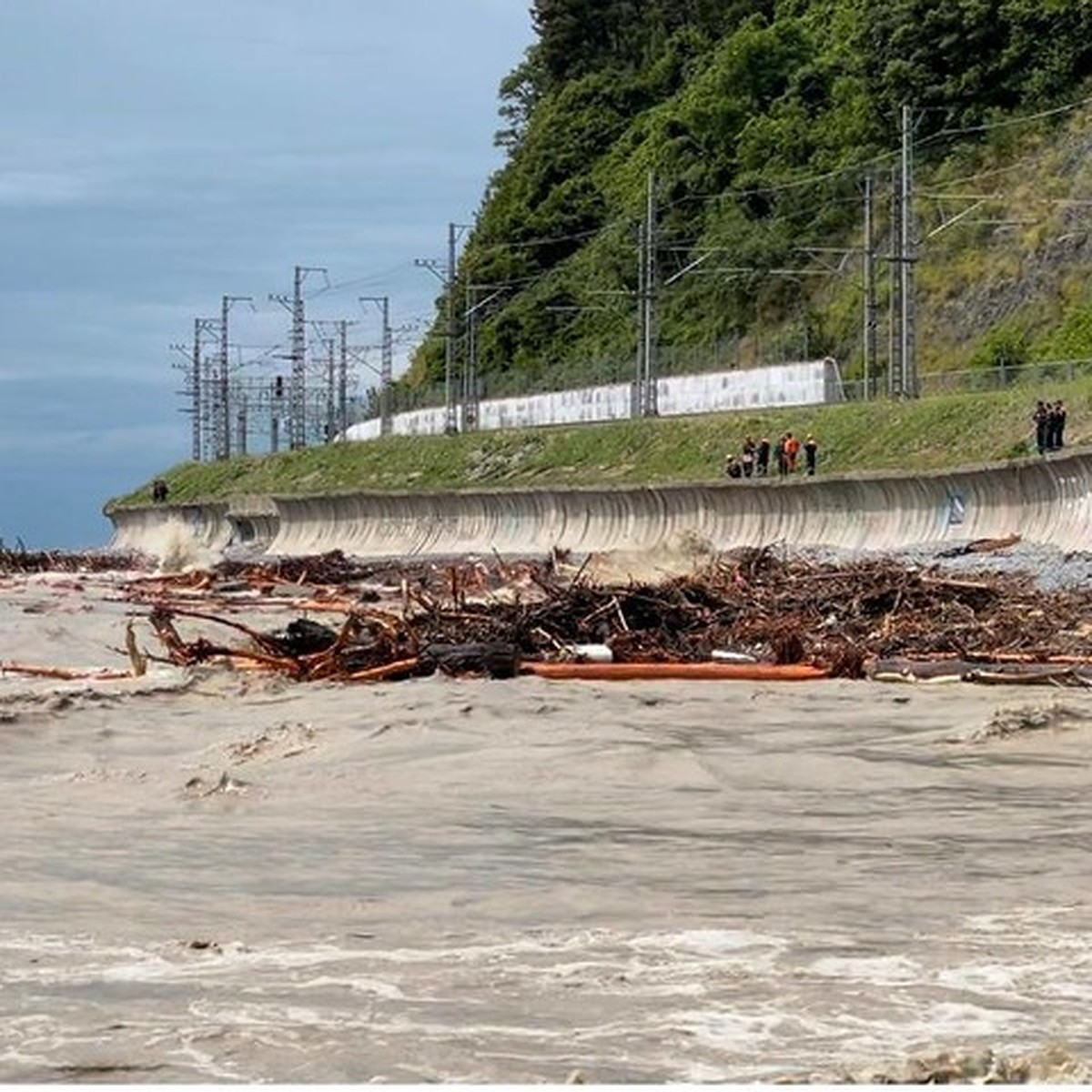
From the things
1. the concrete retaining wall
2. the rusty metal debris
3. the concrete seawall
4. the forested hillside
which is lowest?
the rusty metal debris

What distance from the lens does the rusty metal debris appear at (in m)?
16.1

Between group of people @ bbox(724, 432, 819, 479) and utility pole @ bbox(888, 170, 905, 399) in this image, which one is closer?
group of people @ bbox(724, 432, 819, 479)

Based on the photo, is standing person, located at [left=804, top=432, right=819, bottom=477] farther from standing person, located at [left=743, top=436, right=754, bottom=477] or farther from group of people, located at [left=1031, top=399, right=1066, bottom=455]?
group of people, located at [left=1031, top=399, right=1066, bottom=455]

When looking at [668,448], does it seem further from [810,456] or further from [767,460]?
[810,456]

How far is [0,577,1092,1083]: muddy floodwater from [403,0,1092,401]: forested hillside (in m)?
52.7

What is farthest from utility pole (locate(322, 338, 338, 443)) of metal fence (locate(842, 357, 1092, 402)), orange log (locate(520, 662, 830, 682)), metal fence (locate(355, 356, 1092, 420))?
orange log (locate(520, 662, 830, 682))

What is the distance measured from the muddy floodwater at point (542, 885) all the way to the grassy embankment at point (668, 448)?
94.1ft

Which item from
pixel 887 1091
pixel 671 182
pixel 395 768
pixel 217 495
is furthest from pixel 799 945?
pixel 671 182

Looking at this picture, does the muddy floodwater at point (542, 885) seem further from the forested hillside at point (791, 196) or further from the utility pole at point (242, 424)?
the utility pole at point (242, 424)

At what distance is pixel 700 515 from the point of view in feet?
153

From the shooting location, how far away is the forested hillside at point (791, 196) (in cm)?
7625

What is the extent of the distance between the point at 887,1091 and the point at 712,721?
28.6 feet

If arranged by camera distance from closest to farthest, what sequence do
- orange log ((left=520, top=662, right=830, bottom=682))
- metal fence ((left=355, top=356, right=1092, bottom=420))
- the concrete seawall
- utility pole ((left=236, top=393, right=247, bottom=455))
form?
orange log ((left=520, top=662, right=830, bottom=682)) → the concrete seawall → metal fence ((left=355, top=356, right=1092, bottom=420)) → utility pole ((left=236, top=393, right=247, bottom=455))

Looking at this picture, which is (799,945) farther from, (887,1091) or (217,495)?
(217,495)
